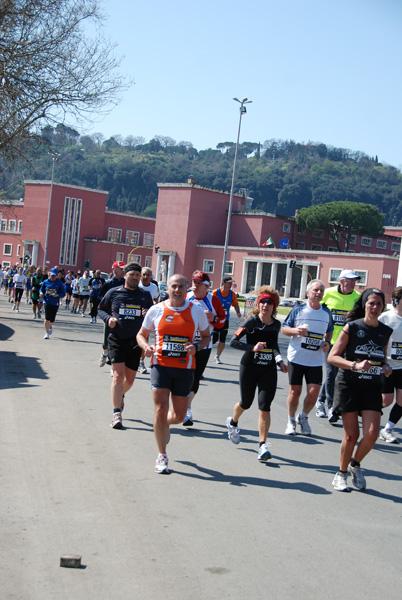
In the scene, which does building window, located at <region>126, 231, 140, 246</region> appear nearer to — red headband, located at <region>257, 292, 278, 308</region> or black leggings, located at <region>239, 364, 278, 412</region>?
red headband, located at <region>257, 292, 278, 308</region>

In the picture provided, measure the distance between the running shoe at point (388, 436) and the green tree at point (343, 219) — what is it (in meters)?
77.7

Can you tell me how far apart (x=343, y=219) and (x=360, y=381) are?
8558 centimetres

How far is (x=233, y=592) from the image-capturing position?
399 centimetres

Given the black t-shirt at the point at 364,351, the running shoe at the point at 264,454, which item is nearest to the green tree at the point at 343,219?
the running shoe at the point at 264,454

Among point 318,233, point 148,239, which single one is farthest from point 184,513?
point 148,239

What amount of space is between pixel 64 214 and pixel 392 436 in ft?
271

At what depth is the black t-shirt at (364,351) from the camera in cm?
Answer: 641

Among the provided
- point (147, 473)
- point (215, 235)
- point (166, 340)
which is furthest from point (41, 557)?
point (215, 235)

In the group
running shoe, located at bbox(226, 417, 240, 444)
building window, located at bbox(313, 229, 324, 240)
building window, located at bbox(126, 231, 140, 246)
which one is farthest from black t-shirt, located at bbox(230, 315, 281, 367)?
building window, located at bbox(126, 231, 140, 246)

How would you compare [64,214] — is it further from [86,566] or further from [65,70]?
[86,566]

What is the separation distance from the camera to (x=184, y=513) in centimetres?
537

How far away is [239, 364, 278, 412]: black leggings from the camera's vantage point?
7.39 m

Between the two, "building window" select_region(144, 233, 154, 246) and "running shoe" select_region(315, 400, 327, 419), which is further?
"building window" select_region(144, 233, 154, 246)

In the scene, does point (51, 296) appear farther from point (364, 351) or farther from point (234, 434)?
point (364, 351)
